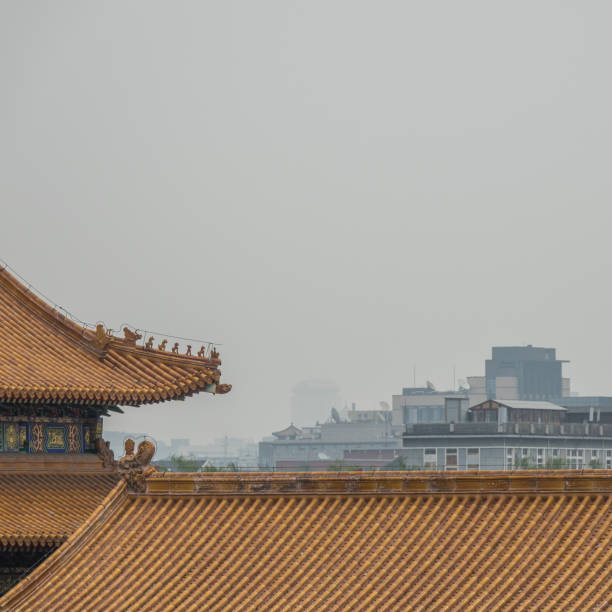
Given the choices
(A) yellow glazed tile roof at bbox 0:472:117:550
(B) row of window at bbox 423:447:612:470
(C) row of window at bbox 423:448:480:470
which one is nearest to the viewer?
(A) yellow glazed tile roof at bbox 0:472:117:550

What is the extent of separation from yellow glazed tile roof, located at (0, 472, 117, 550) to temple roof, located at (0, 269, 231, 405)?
2040 mm

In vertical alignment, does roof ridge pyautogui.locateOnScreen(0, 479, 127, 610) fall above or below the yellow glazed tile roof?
below

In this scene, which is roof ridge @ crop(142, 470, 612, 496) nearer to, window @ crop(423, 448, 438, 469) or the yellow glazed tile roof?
the yellow glazed tile roof

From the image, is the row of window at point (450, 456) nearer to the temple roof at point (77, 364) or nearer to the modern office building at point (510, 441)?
the modern office building at point (510, 441)

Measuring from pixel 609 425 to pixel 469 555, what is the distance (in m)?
144

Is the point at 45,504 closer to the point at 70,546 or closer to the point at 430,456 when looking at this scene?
the point at 70,546

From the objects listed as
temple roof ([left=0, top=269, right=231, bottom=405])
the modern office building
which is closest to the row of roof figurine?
temple roof ([left=0, top=269, right=231, bottom=405])

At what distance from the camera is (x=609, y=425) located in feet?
559

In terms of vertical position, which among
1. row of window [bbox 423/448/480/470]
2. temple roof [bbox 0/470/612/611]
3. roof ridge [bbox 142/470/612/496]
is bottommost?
temple roof [bbox 0/470/612/611]

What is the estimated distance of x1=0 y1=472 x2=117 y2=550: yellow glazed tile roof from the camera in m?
38.2

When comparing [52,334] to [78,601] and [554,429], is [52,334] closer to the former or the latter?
[78,601]

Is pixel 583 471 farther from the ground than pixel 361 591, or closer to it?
farther from the ground

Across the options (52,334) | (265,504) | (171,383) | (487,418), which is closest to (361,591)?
(265,504)

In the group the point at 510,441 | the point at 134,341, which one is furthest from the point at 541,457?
the point at 134,341
